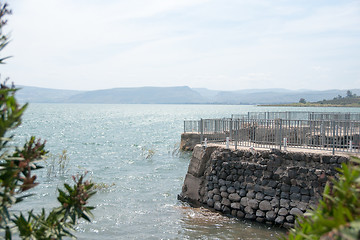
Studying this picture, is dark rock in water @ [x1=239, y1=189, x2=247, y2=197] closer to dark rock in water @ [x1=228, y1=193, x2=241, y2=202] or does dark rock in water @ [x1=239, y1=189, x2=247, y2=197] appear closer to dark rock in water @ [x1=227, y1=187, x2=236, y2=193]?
dark rock in water @ [x1=228, y1=193, x2=241, y2=202]

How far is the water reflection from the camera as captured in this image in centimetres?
1155

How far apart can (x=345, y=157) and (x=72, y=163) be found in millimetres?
21577

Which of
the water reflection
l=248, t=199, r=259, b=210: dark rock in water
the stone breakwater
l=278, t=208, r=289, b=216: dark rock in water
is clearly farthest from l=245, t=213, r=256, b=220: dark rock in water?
l=278, t=208, r=289, b=216: dark rock in water

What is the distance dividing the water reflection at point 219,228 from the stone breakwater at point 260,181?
326 millimetres

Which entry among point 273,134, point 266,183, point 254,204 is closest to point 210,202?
point 254,204

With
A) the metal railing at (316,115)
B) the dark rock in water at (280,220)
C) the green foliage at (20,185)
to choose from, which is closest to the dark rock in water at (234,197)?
the dark rock in water at (280,220)

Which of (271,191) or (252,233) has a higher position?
(271,191)

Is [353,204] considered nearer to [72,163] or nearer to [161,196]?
[161,196]

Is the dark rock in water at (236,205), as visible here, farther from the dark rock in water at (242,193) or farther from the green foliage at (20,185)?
the green foliage at (20,185)

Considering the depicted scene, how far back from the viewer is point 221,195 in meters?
13.5

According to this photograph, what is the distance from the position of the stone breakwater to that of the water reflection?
0.33 metres

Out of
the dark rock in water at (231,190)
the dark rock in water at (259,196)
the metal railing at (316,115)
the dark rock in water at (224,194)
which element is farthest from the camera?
the metal railing at (316,115)

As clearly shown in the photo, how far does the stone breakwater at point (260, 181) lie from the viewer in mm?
11523

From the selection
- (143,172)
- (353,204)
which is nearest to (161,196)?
(143,172)
